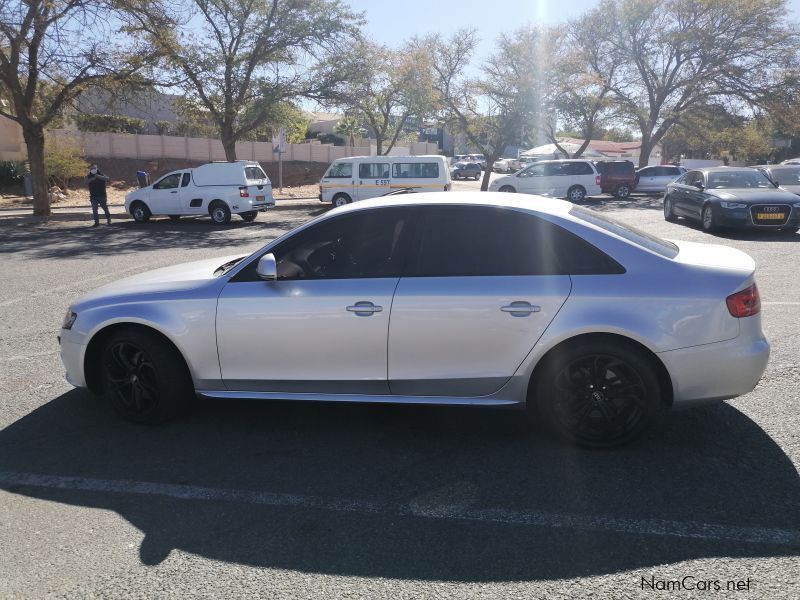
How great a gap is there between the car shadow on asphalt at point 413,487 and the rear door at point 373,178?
58.9ft

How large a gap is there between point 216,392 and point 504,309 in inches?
77.8

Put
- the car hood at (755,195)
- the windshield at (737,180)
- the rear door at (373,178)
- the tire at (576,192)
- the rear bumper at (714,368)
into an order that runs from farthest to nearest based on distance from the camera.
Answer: the tire at (576,192)
the rear door at (373,178)
the windshield at (737,180)
the car hood at (755,195)
the rear bumper at (714,368)

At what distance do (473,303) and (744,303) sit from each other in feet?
5.13

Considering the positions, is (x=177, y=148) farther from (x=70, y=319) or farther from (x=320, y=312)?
(x=320, y=312)

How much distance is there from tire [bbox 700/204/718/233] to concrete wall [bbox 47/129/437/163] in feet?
90.4

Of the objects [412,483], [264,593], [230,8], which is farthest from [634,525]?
[230,8]

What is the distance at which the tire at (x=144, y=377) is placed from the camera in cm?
438

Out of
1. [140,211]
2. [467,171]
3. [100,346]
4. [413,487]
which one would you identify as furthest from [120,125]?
[413,487]

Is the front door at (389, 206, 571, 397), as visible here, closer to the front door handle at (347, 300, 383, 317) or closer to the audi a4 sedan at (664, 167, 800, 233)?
the front door handle at (347, 300, 383, 317)

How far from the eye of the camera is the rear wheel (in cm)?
1464

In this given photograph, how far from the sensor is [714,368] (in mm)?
3793

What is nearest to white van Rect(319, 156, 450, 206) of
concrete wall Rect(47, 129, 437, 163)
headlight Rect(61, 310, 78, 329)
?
concrete wall Rect(47, 129, 437, 163)

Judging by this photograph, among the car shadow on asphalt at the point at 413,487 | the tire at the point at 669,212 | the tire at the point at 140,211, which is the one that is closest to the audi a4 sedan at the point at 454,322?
the car shadow on asphalt at the point at 413,487

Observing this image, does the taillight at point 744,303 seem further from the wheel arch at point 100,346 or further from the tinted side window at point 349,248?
the wheel arch at point 100,346
